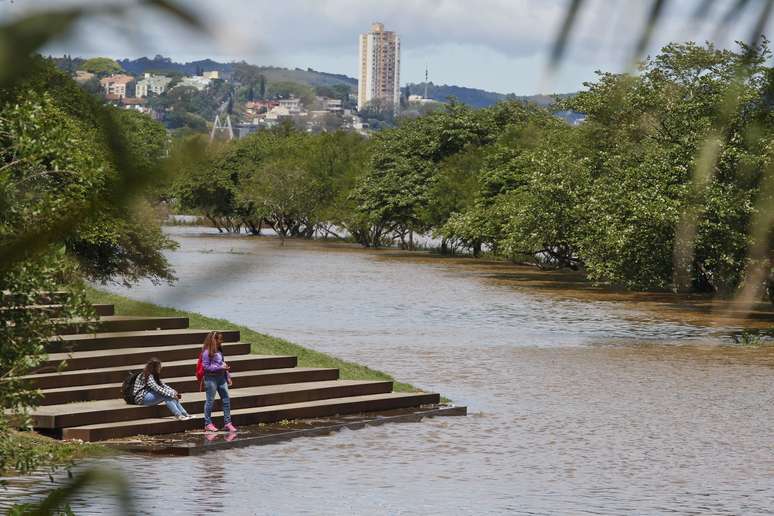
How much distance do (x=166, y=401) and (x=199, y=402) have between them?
97cm

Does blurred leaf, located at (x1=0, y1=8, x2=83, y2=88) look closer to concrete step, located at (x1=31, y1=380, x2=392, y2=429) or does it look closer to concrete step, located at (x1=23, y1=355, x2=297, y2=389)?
concrete step, located at (x1=31, y1=380, x2=392, y2=429)

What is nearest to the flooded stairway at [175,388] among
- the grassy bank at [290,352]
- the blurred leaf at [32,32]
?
the grassy bank at [290,352]

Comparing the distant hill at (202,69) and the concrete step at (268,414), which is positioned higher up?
the distant hill at (202,69)

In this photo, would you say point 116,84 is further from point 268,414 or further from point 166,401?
point 268,414

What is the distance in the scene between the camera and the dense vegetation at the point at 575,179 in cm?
139

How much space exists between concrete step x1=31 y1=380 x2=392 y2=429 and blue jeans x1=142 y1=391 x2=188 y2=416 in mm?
114

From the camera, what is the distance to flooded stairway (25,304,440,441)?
1516 cm

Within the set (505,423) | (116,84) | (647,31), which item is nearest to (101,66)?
(116,84)

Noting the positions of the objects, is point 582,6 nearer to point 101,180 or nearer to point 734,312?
point 101,180

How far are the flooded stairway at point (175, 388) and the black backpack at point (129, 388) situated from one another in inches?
3.3

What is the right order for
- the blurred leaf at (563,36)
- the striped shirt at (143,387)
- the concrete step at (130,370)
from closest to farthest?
the blurred leaf at (563,36) < the striped shirt at (143,387) < the concrete step at (130,370)

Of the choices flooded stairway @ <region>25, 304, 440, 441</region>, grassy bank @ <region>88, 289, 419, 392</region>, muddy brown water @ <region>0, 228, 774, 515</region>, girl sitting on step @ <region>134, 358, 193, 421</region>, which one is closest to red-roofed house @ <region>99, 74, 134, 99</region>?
muddy brown water @ <region>0, 228, 774, 515</region>

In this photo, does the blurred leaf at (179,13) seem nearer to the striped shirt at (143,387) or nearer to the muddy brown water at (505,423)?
the muddy brown water at (505,423)

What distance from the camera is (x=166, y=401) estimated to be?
623 inches
